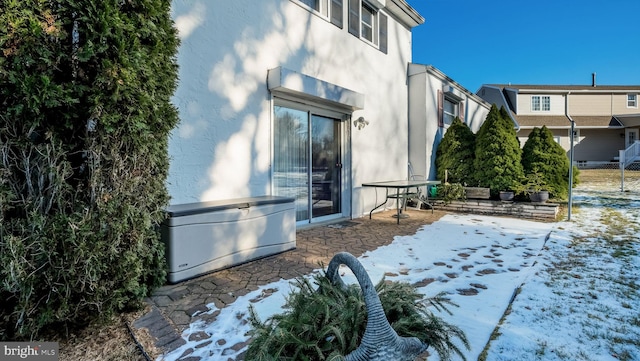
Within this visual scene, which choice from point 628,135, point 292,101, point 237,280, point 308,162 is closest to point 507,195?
point 308,162

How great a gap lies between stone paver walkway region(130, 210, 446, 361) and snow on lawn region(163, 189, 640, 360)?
0.39ft

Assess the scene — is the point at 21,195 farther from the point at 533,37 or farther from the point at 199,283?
the point at 533,37

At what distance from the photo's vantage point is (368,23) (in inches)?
280

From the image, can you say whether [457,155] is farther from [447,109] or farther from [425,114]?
[447,109]

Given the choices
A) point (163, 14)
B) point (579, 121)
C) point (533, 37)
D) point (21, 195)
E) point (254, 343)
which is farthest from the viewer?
point (579, 121)

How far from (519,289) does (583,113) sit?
25863mm

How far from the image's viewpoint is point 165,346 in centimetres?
Answer: 198

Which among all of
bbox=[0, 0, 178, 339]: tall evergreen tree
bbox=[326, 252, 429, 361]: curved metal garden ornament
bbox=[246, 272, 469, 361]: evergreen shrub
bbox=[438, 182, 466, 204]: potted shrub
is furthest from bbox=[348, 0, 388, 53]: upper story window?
bbox=[326, 252, 429, 361]: curved metal garden ornament

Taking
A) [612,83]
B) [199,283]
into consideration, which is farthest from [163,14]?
[612,83]

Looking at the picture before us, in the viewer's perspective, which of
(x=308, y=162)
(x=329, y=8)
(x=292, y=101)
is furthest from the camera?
(x=329, y=8)

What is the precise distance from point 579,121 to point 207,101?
25745 millimetres

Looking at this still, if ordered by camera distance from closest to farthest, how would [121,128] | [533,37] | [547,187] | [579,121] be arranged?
[121,128], [547,187], [533,37], [579,121]

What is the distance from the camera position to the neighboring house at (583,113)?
2056cm

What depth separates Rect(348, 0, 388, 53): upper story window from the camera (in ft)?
21.6
